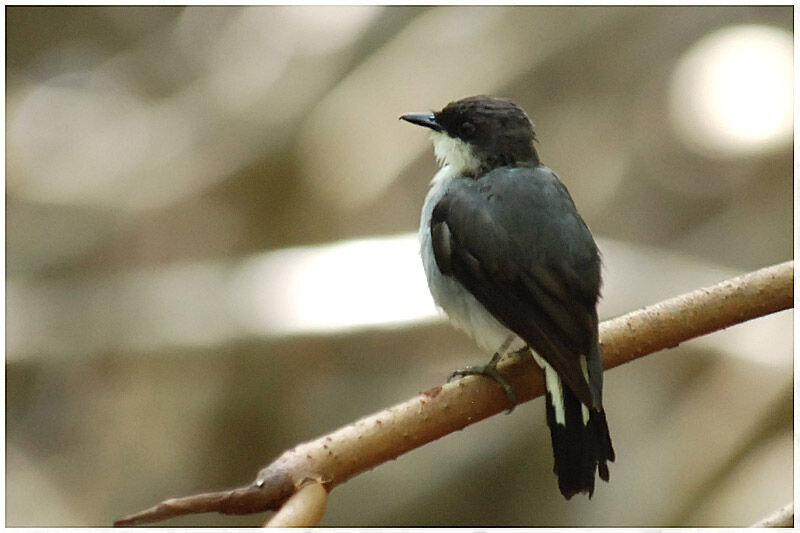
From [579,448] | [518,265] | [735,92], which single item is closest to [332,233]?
[735,92]

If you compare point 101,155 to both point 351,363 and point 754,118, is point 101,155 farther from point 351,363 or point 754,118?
point 754,118

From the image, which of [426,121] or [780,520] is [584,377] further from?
[426,121]

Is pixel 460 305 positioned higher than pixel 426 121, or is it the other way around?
pixel 426 121

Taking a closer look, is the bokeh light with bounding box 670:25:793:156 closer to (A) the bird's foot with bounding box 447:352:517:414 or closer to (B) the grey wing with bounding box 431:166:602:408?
(B) the grey wing with bounding box 431:166:602:408

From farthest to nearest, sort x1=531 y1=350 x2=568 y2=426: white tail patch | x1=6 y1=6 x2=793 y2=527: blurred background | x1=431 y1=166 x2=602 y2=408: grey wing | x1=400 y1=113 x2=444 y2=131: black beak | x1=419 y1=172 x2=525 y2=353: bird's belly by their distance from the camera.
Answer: x1=6 y1=6 x2=793 y2=527: blurred background, x1=400 y1=113 x2=444 y2=131: black beak, x1=419 y1=172 x2=525 y2=353: bird's belly, x1=531 y1=350 x2=568 y2=426: white tail patch, x1=431 y1=166 x2=602 y2=408: grey wing

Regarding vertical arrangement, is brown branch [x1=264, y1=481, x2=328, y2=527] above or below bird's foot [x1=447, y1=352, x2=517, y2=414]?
below

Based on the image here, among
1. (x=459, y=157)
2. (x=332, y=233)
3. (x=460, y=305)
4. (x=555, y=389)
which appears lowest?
(x=555, y=389)

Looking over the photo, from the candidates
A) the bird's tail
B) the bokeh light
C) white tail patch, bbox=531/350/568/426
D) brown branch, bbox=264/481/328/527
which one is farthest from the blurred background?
brown branch, bbox=264/481/328/527
